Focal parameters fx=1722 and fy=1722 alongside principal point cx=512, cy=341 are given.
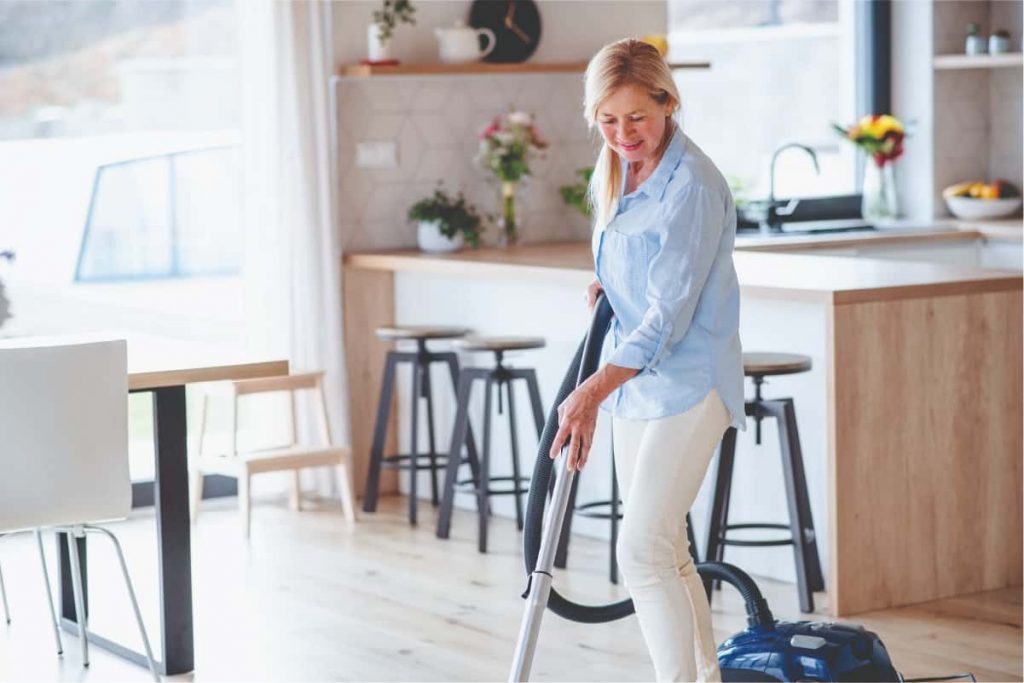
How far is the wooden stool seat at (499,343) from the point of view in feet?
17.2

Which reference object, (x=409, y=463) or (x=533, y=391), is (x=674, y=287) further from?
(x=409, y=463)

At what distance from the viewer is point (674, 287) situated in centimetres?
294

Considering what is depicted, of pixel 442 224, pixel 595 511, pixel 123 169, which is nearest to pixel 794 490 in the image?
pixel 595 511

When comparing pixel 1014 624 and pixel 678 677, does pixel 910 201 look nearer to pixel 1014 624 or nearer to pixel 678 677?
pixel 1014 624

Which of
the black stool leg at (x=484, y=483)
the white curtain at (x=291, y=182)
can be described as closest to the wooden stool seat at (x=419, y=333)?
the white curtain at (x=291, y=182)

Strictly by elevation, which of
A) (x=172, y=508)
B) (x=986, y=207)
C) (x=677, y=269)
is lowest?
(x=172, y=508)

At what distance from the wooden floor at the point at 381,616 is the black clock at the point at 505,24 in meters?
1.80

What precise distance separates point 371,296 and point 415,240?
0.94 ft

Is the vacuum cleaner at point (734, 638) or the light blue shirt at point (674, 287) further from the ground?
the light blue shirt at point (674, 287)

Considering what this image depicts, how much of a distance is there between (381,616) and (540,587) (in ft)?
5.44

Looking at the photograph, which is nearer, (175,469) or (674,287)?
(674,287)

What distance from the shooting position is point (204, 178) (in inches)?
241

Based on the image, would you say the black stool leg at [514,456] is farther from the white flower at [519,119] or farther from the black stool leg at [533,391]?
the white flower at [519,119]

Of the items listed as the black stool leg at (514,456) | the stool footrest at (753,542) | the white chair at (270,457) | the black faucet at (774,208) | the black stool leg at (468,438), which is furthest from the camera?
the black faucet at (774,208)
